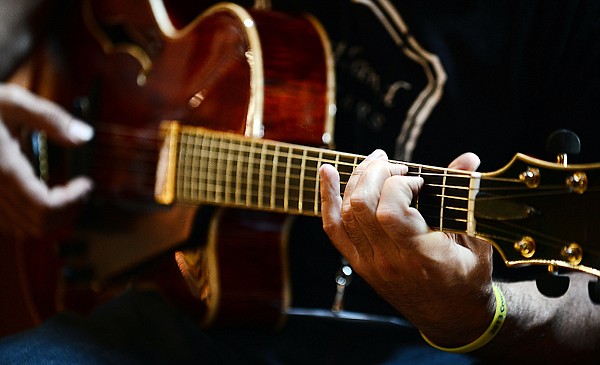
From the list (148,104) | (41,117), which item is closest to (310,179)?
(148,104)

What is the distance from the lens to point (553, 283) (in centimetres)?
57

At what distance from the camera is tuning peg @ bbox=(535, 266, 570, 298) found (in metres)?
0.56

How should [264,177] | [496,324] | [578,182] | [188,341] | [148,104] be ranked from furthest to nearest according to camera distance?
1. [148,104]
2. [188,341]
3. [264,177]
4. [496,324]
5. [578,182]

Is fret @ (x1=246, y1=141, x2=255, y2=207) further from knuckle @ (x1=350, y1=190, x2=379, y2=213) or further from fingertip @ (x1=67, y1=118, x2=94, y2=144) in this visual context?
fingertip @ (x1=67, y1=118, x2=94, y2=144)

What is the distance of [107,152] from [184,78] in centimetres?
18

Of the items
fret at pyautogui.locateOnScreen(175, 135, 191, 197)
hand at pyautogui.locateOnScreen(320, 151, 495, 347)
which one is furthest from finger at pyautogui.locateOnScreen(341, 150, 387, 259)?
fret at pyautogui.locateOnScreen(175, 135, 191, 197)

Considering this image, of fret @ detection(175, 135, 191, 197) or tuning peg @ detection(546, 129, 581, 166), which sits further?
fret @ detection(175, 135, 191, 197)

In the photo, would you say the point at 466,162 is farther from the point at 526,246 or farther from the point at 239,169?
the point at 239,169

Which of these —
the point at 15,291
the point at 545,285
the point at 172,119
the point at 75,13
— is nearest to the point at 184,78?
the point at 172,119

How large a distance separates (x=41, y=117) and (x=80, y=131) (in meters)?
0.06

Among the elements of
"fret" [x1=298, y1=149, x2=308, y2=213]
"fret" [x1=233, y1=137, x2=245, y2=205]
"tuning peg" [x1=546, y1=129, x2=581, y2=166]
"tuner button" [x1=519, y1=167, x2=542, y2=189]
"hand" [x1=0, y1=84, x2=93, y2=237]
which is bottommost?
"hand" [x1=0, y1=84, x2=93, y2=237]

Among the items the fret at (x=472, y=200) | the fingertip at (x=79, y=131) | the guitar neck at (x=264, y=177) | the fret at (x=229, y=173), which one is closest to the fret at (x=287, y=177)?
the guitar neck at (x=264, y=177)

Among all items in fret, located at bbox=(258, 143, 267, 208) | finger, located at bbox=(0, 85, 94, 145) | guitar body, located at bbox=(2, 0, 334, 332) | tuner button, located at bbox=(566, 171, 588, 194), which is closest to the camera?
tuner button, located at bbox=(566, 171, 588, 194)

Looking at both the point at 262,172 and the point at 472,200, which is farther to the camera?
the point at 262,172
